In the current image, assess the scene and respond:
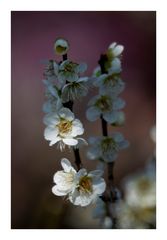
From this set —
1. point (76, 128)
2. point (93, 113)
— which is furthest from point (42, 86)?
point (76, 128)

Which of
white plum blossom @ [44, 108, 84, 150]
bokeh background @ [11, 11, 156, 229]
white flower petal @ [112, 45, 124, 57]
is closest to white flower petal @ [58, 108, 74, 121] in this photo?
white plum blossom @ [44, 108, 84, 150]

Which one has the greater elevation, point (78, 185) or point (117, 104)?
point (117, 104)

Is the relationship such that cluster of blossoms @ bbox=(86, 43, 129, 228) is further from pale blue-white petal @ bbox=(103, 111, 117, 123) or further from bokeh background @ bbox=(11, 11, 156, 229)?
bokeh background @ bbox=(11, 11, 156, 229)

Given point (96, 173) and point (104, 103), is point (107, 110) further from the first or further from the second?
point (96, 173)

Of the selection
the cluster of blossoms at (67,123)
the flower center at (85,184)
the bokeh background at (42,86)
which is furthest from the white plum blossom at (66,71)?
the bokeh background at (42,86)
